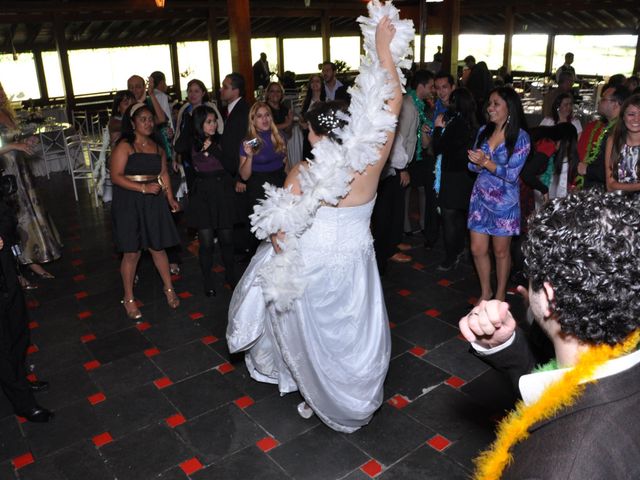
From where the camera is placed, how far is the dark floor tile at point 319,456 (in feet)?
8.99

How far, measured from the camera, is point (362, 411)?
2.97 metres

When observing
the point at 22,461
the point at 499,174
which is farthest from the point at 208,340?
the point at 499,174

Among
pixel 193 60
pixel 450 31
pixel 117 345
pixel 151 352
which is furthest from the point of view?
pixel 193 60

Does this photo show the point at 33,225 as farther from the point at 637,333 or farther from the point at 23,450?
the point at 637,333

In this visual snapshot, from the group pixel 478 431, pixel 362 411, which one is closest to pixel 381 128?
pixel 362 411

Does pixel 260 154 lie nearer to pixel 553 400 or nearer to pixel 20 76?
pixel 553 400

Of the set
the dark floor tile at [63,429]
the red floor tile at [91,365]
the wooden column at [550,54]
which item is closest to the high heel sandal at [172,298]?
the red floor tile at [91,365]

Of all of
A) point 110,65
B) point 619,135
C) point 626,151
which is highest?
point 110,65

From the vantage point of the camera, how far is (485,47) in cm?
2206

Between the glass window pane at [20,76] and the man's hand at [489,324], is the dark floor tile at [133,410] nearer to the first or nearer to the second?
the man's hand at [489,324]

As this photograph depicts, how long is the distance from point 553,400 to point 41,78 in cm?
1653

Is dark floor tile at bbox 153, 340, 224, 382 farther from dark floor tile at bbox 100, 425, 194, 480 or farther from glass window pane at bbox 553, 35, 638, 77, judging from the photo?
glass window pane at bbox 553, 35, 638, 77

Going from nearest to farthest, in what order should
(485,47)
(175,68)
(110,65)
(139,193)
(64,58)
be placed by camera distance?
(139,193) < (64,58) < (110,65) < (175,68) < (485,47)

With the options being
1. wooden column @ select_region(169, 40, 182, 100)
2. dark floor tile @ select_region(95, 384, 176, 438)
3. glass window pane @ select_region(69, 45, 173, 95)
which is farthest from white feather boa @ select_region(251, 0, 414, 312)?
wooden column @ select_region(169, 40, 182, 100)
